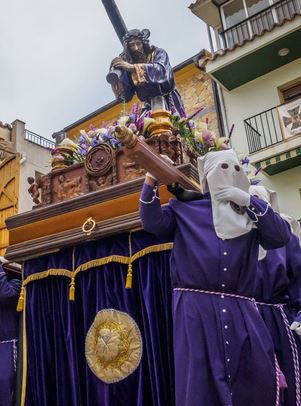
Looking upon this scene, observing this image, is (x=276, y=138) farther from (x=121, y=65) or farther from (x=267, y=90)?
(x=121, y=65)

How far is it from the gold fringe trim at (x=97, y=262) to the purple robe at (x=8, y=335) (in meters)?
0.26

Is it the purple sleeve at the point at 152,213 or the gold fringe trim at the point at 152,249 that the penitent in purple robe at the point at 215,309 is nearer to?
the purple sleeve at the point at 152,213

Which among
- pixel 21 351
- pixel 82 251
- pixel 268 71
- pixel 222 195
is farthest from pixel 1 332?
pixel 268 71

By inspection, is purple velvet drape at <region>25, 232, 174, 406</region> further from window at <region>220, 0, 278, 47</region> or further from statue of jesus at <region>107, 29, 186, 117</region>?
window at <region>220, 0, 278, 47</region>

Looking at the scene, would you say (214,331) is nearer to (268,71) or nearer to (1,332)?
(1,332)

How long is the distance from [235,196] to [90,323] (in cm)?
114

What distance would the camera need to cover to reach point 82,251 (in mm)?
2666

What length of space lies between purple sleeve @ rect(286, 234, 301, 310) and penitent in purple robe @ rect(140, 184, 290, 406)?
1.57 ft

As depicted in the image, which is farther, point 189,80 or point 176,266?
point 189,80

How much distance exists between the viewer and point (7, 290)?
299 cm

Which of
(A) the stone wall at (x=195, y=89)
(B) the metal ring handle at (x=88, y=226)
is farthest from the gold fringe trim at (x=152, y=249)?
(A) the stone wall at (x=195, y=89)

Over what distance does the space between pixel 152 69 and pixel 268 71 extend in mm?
6422

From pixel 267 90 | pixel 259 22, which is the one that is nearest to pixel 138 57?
pixel 267 90

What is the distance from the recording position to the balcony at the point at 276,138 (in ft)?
26.3
